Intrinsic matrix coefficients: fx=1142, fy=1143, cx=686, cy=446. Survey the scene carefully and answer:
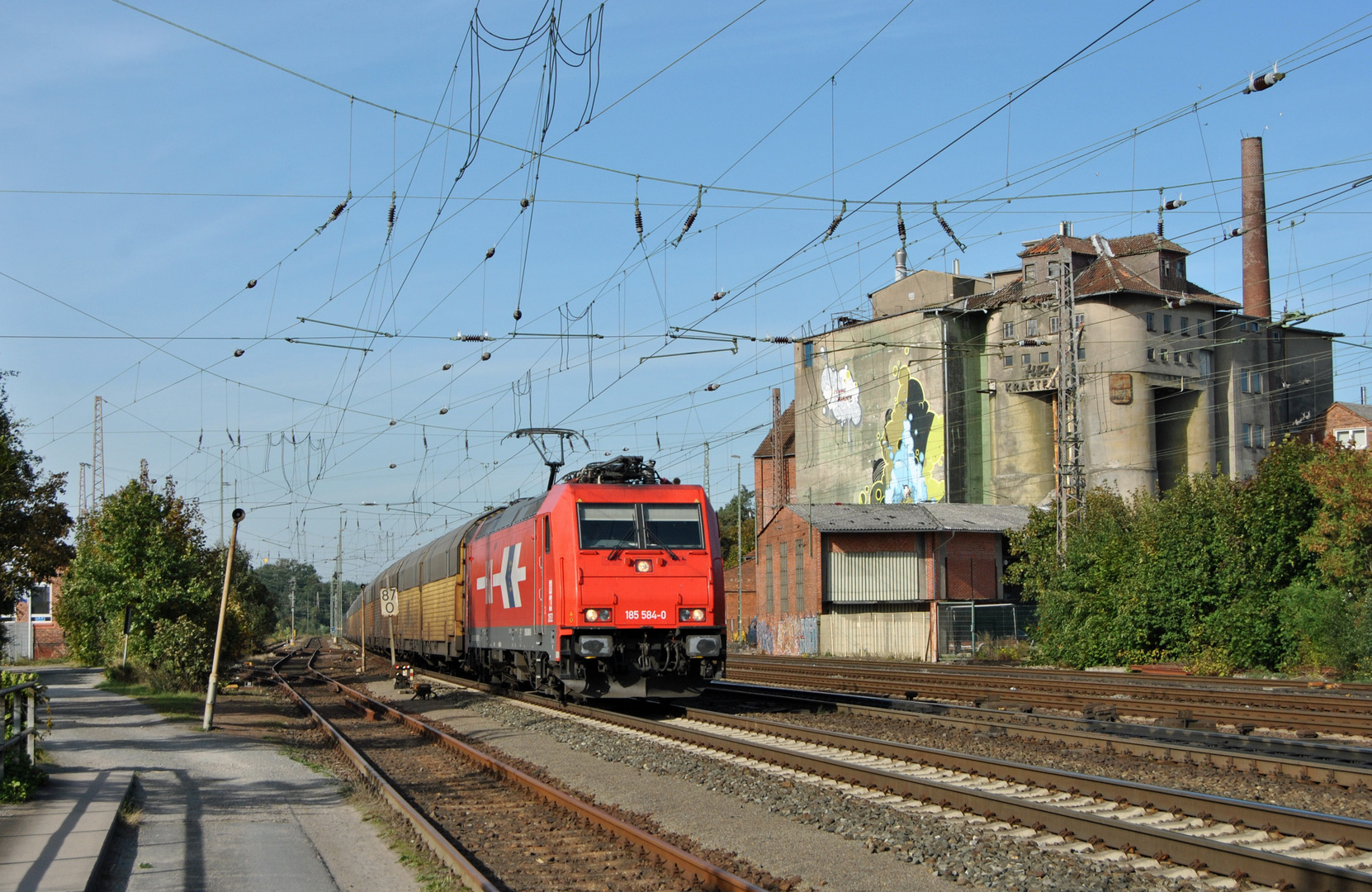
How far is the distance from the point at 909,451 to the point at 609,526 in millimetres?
52151

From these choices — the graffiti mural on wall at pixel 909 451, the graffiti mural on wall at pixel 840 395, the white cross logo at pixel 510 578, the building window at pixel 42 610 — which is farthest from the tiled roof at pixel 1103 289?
the building window at pixel 42 610

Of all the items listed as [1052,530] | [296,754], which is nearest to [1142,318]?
[1052,530]

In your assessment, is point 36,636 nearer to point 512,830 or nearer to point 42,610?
point 42,610

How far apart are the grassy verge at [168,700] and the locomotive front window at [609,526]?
26.1 ft

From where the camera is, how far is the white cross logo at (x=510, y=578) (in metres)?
20.7

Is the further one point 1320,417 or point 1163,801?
point 1320,417

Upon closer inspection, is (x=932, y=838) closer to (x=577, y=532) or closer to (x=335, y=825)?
(x=335, y=825)

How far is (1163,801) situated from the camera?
9.38 metres

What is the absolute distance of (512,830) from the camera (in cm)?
993

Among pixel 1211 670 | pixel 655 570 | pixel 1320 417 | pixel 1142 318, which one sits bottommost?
pixel 1211 670

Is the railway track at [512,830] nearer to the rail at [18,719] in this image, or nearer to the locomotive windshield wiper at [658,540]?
the rail at [18,719]

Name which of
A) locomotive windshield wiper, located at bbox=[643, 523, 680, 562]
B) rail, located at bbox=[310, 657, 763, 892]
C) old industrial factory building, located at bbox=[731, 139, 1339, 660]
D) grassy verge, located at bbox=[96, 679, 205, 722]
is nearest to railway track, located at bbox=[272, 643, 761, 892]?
rail, located at bbox=[310, 657, 763, 892]

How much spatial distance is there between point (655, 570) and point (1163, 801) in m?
9.70

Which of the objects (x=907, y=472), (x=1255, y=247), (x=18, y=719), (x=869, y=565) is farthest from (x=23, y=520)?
(x=1255, y=247)
